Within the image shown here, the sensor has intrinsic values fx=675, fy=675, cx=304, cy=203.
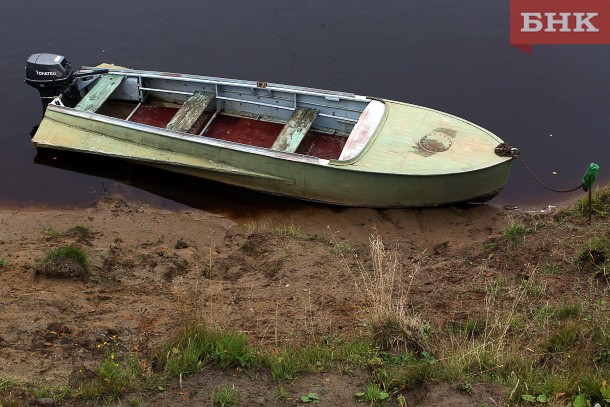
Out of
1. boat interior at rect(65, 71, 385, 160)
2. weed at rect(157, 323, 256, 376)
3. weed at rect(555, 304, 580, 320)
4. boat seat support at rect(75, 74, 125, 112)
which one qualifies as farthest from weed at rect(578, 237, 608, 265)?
boat seat support at rect(75, 74, 125, 112)

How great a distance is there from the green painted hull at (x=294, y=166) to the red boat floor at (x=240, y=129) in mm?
969

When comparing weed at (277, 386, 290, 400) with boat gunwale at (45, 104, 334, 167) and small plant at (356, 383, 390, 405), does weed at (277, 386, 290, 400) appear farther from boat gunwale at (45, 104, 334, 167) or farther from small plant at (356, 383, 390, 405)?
boat gunwale at (45, 104, 334, 167)

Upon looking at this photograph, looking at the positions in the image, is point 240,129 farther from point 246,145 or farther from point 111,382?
point 111,382

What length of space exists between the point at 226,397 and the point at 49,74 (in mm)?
9119

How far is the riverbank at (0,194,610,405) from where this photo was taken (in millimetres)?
5480

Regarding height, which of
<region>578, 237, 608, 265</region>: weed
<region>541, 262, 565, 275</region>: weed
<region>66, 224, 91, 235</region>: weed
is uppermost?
<region>578, 237, 608, 265</region>: weed

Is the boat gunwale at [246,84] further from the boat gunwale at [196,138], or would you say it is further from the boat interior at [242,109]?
the boat gunwale at [196,138]

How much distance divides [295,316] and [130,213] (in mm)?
5004

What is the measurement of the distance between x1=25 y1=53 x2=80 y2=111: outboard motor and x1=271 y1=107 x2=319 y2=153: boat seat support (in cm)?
432

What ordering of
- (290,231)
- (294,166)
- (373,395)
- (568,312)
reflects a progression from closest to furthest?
(373,395) < (568,312) < (290,231) < (294,166)

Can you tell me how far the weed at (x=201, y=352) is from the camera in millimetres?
5620

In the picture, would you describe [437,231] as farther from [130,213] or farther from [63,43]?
[63,43]

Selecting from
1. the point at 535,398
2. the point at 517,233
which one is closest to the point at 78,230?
the point at 517,233

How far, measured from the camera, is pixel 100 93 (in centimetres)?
1260
